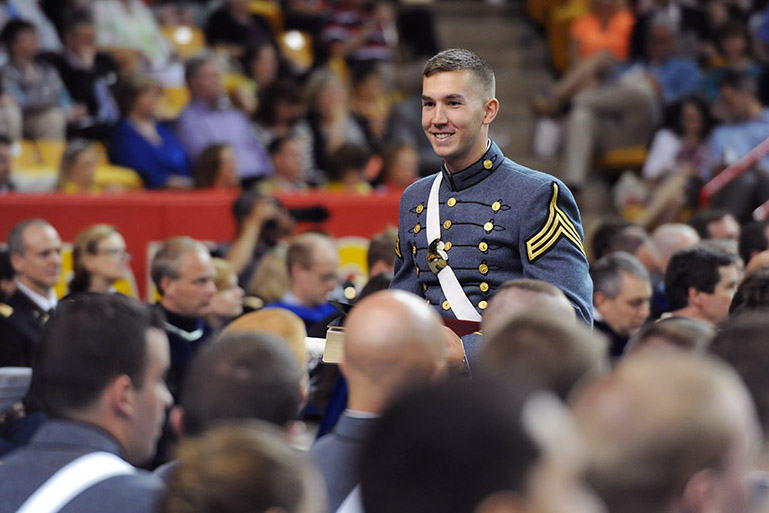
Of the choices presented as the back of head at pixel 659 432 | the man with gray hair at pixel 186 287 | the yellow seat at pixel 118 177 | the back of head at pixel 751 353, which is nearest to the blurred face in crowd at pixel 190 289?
the man with gray hair at pixel 186 287

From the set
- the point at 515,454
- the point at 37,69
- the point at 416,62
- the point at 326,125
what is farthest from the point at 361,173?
the point at 515,454

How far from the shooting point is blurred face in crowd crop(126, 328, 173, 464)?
2998 mm

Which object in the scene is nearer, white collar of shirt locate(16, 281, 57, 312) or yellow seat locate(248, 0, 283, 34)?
white collar of shirt locate(16, 281, 57, 312)

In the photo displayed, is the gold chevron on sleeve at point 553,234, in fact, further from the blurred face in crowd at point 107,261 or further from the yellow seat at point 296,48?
the yellow seat at point 296,48

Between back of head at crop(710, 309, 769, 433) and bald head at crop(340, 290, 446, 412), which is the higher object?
bald head at crop(340, 290, 446, 412)

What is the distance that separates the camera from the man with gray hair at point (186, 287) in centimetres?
640

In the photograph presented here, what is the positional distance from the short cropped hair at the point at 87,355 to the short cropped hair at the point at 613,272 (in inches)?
147

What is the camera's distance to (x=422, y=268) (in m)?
4.36

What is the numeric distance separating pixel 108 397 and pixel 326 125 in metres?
8.41

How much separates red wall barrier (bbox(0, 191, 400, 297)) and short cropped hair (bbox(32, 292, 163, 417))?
5.37 metres

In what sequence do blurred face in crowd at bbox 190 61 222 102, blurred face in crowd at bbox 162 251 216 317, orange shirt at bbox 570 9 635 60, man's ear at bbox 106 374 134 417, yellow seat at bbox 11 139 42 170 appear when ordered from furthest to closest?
orange shirt at bbox 570 9 635 60
blurred face in crowd at bbox 190 61 222 102
yellow seat at bbox 11 139 42 170
blurred face in crowd at bbox 162 251 216 317
man's ear at bbox 106 374 134 417

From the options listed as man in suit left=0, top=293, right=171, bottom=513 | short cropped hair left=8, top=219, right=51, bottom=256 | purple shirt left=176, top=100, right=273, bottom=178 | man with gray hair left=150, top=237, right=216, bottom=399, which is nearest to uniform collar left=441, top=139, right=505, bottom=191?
man in suit left=0, top=293, right=171, bottom=513

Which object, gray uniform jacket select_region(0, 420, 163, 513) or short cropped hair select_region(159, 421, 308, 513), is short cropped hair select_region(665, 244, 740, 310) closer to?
gray uniform jacket select_region(0, 420, 163, 513)

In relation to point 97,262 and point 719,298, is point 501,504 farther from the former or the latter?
point 97,262
